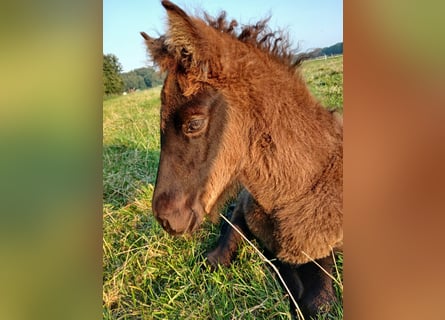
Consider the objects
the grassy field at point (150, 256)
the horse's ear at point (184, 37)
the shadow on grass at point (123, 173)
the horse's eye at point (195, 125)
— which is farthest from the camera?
the shadow on grass at point (123, 173)

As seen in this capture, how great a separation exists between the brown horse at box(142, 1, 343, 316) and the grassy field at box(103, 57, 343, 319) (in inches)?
4.9

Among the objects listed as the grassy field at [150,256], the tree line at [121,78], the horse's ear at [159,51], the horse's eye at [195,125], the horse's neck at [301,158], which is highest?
the horse's ear at [159,51]

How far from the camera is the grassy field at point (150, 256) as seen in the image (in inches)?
97.6

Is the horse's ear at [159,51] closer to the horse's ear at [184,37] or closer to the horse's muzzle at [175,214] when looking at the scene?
the horse's ear at [184,37]

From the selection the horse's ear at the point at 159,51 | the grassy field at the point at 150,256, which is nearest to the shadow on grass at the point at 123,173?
the grassy field at the point at 150,256

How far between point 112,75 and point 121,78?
2.6 inches

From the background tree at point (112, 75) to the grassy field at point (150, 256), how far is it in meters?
0.05

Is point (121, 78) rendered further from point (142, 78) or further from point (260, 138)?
point (260, 138)

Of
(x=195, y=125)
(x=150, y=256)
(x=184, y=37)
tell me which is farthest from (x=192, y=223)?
(x=184, y=37)

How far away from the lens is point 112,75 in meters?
2.70

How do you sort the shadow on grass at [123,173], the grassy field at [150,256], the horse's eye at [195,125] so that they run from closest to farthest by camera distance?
the horse's eye at [195,125]
the grassy field at [150,256]
the shadow on grass at [123,173]
